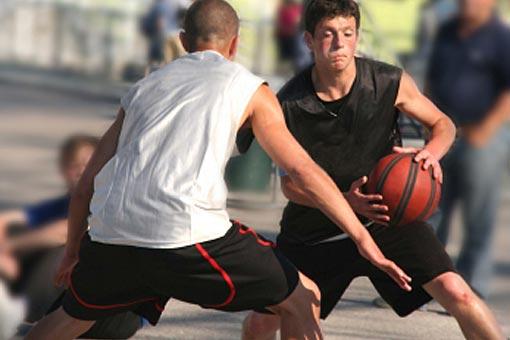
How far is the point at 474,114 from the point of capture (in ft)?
27.4

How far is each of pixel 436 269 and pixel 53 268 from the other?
163 centimetres

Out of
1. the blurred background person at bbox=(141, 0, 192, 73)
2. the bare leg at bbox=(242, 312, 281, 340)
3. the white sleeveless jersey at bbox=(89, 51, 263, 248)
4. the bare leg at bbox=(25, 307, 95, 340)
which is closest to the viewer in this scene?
the white sleeveless jersey at bbox=(89, 51, 263, 248)

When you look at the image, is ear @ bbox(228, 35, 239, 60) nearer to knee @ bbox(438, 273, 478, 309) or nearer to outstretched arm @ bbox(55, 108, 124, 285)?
outstretched arm @ bbox(55, 108, 124, 285)

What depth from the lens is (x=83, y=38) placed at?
25.9m

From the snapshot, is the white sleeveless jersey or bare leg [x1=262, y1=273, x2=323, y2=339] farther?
bare leg [x1=262, y1=273, x2=323, y2=339]

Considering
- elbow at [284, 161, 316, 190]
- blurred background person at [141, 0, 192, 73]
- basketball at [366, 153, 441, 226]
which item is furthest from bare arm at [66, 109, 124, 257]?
blurred background person at [141, 0, 192, 73]

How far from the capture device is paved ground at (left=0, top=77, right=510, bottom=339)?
7246 mm

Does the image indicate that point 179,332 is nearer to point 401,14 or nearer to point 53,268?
point 53,268

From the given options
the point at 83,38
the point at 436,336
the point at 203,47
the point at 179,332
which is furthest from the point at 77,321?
the point at 83,38

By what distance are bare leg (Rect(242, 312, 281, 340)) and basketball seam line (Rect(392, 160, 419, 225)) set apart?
694 mm

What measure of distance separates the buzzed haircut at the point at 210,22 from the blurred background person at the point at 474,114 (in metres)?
3.26

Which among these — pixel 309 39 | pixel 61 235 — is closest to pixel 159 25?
pixel 61 235

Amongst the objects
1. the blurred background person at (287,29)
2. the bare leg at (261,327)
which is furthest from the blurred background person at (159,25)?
the bare leg at (261,327)

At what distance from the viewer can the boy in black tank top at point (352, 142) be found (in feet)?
18.5
